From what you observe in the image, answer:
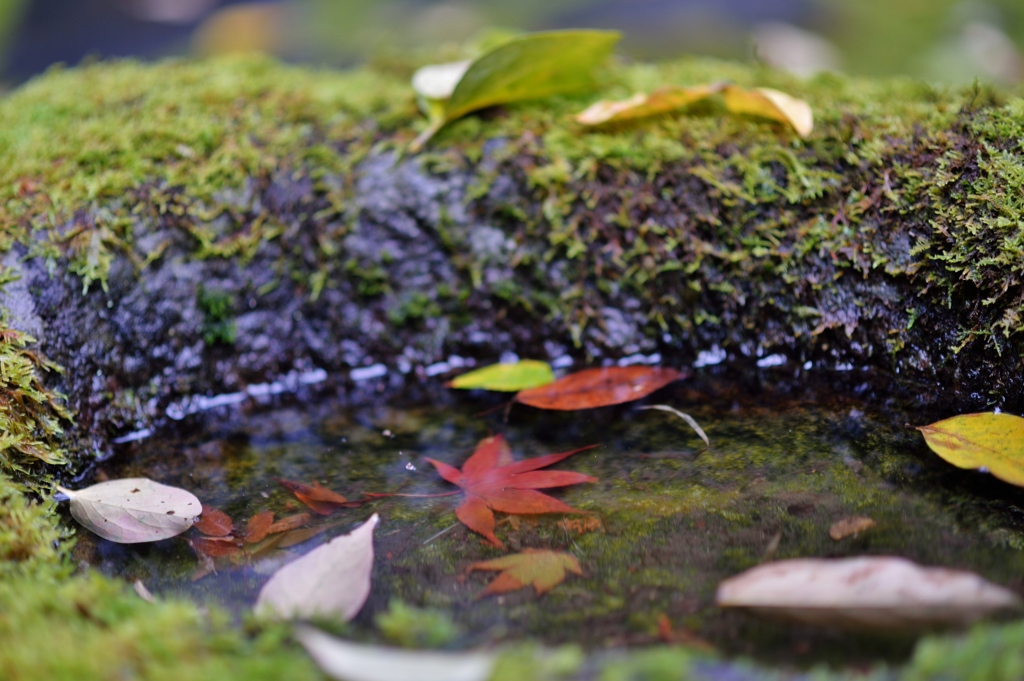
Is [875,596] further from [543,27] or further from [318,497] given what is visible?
[543,27]

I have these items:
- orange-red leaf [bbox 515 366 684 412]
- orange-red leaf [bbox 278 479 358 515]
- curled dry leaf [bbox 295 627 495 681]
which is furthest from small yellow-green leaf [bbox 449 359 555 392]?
curled dry leaf [bbox 295 627 495 681]

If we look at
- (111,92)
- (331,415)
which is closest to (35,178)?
(111,92)

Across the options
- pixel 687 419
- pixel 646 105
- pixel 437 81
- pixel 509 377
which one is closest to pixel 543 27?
pixel 437 81

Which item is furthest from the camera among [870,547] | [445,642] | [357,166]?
[357,166]

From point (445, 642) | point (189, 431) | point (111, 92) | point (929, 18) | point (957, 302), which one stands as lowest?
point (189, 431)

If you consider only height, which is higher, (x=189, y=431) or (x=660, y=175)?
(x=660, y=175)

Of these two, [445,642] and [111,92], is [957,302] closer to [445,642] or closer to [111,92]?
[445,642]

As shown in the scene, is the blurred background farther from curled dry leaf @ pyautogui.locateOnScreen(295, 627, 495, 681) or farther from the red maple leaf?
curled dry leaf @ pyautogui.locateOnScreen(295, 627, 495, 681)

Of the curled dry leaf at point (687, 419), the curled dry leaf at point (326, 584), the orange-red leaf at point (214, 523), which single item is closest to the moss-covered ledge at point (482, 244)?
the curled dry leaf at point (687, 419)
